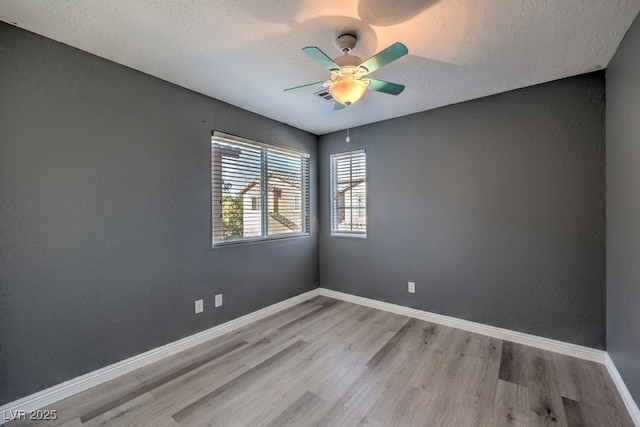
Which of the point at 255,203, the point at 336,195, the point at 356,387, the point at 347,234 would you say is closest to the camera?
the point at 356,387

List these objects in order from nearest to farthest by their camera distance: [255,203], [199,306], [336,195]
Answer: [199,306] → [255,203] → [336,195]

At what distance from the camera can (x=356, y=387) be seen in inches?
77.0

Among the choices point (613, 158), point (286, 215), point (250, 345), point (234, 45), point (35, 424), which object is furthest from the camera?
point (286, 215)

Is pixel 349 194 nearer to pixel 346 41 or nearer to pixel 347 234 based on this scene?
pixel 347 234

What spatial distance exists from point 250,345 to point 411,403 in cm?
148

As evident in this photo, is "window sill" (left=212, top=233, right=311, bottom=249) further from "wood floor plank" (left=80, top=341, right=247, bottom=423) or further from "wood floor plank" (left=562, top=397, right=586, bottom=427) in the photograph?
"wood floor plank" (left=562, top=397, right=586, bottom=427)

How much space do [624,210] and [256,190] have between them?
10.2 ft

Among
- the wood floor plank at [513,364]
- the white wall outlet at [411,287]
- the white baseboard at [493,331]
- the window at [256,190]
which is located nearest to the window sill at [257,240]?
the window at [256,190]

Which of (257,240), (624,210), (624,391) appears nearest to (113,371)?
(257,240)

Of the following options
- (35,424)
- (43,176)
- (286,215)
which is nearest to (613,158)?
(286,215)

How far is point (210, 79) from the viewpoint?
2.37m

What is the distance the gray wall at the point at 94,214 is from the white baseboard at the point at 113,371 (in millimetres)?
48

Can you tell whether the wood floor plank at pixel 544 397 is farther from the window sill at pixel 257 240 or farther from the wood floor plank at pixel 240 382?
the window sill at pixel 257 240

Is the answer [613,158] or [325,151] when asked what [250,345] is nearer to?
[325,151]
